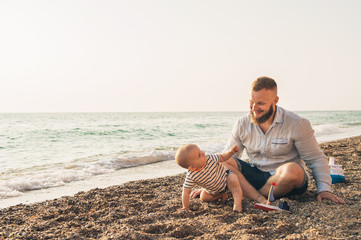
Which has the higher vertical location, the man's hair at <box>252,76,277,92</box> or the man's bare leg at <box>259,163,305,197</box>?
the man's hair at <box>252,76,277,92</box>

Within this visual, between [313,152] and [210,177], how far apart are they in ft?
3.98

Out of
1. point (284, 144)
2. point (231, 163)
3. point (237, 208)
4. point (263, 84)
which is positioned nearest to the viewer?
point (237, 208)

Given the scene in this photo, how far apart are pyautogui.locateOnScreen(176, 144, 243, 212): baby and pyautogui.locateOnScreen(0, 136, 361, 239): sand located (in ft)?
0.52

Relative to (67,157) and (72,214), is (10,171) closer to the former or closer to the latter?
(67,157)

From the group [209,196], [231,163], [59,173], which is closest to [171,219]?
[209,196]

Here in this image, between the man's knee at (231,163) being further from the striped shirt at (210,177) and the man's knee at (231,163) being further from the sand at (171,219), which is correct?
the sand at (171,219)

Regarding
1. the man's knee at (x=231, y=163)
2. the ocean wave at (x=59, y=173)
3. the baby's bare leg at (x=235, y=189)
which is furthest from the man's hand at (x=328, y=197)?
the ocean wave at (x=59, y=173)

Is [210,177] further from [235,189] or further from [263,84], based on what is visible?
[263,84]

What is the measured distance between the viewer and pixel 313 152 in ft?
10.7

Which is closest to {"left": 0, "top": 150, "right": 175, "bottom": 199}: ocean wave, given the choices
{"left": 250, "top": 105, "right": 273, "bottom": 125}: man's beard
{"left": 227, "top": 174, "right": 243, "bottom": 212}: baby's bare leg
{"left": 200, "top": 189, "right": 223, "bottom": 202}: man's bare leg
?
{"left": 200, "top": 189, "right": 223, "bottom": 202}: man's bare leg

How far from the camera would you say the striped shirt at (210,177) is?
3100 mm

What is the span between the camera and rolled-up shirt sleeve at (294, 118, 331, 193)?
3238 mm

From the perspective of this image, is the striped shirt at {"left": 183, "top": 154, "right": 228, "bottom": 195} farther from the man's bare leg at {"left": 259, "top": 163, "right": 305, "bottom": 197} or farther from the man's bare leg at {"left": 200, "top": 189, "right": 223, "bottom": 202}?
the man's bare leg at {"left": 259, "top": 163, "right": 305, "bottom": 197}

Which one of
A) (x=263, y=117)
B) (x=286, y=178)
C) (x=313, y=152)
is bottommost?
(x=286, y=178)
